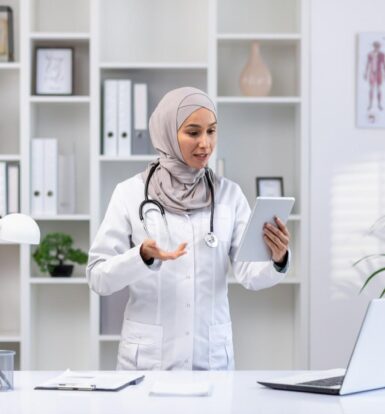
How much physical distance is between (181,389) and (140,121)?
6.85ft

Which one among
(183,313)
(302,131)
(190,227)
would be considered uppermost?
(302,131)

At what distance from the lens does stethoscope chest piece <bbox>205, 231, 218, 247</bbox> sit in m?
2.61

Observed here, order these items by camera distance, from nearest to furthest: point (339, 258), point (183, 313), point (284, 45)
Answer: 1. point (183, 313)
2. point (339, 258)
3. point (284, 45)

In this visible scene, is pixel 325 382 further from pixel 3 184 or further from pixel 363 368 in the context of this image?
pixel 3 184

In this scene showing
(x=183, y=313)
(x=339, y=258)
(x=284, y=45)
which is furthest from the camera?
(x=284, y=45)

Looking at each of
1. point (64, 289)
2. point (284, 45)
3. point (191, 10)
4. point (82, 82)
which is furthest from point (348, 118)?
point (64, 289)

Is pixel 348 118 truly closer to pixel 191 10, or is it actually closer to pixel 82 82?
pixel 191 10

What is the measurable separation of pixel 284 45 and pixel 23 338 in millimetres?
1890

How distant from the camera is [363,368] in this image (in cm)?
198

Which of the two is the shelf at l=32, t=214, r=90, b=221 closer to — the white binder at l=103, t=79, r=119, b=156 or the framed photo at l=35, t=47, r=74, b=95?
the white binder at l=103, t=79, r=119, b=156

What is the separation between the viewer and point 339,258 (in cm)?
382

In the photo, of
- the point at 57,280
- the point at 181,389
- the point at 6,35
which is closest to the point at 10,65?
the point at 6,35

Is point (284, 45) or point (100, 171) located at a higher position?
point (284, 45)

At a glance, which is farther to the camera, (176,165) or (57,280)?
(57,280)
